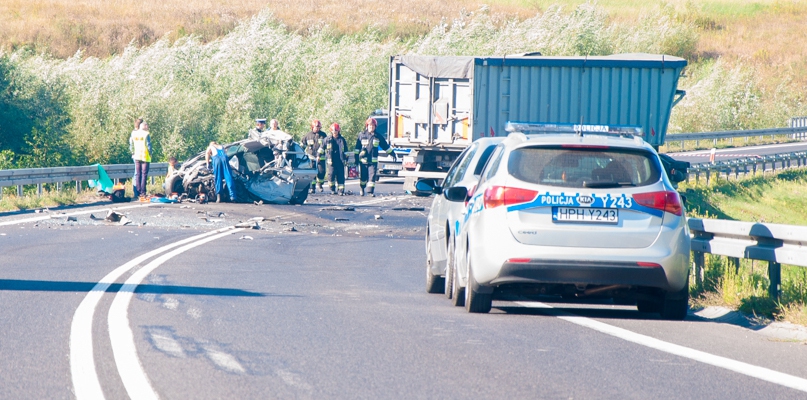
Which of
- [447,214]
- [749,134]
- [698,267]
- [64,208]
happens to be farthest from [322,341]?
[749,134]

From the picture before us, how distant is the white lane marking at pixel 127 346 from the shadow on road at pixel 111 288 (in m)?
0.15

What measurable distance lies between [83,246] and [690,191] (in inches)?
672

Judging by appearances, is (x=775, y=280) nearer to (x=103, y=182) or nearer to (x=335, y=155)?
(x=335, y=155)

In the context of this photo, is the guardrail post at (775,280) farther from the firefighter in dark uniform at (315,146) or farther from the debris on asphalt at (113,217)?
the firefighter in dark uniform at (315,146)

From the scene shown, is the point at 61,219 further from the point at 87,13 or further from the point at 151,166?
the point at 87,13

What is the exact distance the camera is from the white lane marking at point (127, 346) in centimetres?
577

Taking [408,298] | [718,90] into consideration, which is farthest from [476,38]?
[408,298]

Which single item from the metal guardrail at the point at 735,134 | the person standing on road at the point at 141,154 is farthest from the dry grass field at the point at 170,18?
the person standing on road at the point at 141,154

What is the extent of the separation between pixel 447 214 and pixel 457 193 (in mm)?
752

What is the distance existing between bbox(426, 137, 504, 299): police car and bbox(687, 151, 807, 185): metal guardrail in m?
18.6

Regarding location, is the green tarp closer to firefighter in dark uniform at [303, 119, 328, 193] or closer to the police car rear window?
firefighter in dark uniform at [303, 119, 328, 193]

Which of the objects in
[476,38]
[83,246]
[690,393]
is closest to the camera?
[690,393]

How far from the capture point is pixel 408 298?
32.9 feet

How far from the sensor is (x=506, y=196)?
8.35 meters
